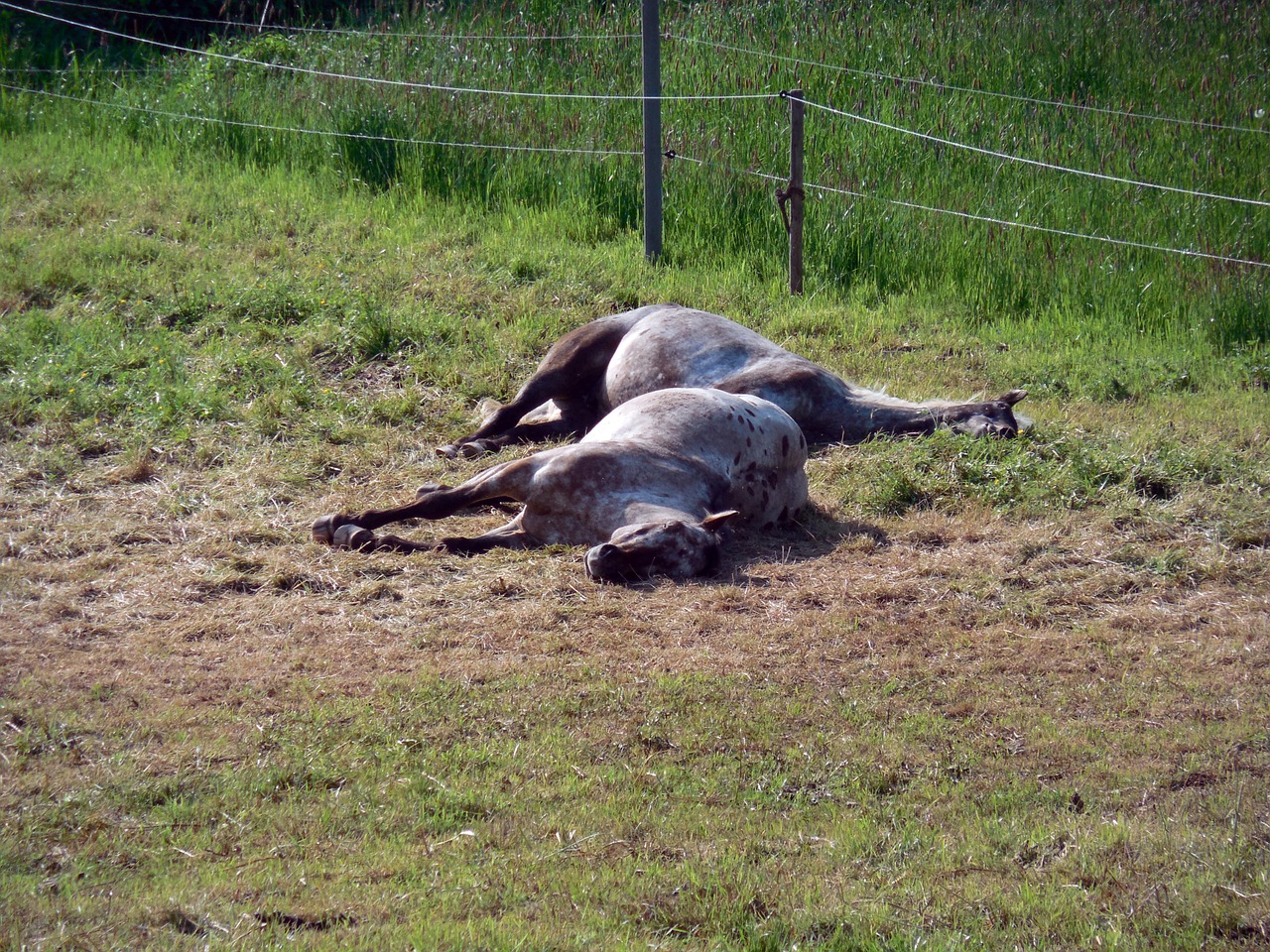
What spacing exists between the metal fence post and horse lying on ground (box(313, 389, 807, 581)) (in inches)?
165

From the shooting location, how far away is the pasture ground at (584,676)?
3137 mm

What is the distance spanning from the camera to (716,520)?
5.64 m

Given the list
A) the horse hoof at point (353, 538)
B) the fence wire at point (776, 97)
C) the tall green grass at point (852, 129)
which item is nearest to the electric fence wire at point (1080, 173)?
the fence wire at point (776, 97)

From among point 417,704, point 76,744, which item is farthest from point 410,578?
point 76,744

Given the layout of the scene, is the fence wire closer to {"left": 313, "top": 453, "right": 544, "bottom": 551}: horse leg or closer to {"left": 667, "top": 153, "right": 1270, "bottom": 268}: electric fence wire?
{"left": 667, "top": 153, "right": 1270, "bottom": 268}: electric fence wire

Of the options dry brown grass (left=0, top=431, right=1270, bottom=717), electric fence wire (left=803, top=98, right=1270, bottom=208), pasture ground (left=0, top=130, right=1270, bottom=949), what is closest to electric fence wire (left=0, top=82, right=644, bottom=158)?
electric fence wire (left=803, top=98, right=1270, bottom=208)

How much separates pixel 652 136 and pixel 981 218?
2707 millimetres

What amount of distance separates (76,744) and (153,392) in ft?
14.0

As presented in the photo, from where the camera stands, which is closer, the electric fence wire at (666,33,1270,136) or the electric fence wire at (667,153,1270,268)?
the electric fence wire at (667,153,1270,268)

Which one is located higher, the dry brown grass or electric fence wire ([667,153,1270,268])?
electric fence wire ([667,153,1270,268])

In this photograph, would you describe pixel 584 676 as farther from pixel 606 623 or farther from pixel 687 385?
pixel 687 385

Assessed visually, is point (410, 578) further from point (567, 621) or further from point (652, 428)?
point (652, 428)

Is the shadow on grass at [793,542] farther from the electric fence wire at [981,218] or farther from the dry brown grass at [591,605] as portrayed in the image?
the electric fence wire at [981,218]

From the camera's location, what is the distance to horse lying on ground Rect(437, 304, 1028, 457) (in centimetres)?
750
